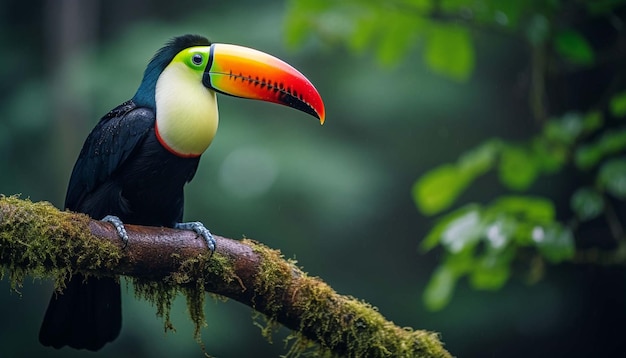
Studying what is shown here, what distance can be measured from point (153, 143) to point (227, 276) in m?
0.70

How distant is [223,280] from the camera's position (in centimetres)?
292

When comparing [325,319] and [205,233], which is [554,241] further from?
[205,233]

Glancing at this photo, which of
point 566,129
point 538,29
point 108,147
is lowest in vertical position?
point 108,147

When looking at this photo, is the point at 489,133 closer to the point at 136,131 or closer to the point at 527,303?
the point at 527,303

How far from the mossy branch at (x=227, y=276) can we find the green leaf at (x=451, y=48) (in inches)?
58.0

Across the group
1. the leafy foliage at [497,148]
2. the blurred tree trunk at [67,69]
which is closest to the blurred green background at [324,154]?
the blurred tree trunk at [67,69]

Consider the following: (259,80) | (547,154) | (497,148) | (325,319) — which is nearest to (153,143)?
(259,80)

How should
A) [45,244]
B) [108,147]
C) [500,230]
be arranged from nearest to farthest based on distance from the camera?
[45,244] < [108,147] < [500,230]

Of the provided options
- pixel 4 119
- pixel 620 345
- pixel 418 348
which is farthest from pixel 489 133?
pixel 418 348

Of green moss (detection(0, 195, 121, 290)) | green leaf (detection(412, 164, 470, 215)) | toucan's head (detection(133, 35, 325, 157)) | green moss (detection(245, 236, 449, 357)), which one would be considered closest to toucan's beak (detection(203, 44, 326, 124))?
toucan's head (detection(133, 35, 325, 157))

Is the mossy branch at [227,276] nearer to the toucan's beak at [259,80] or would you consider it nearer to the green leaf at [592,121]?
the toucan's beak at [259,80]

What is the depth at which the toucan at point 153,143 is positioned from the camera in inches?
128

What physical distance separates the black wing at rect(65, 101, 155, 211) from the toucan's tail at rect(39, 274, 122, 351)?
373mm

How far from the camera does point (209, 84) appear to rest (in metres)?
3.37
